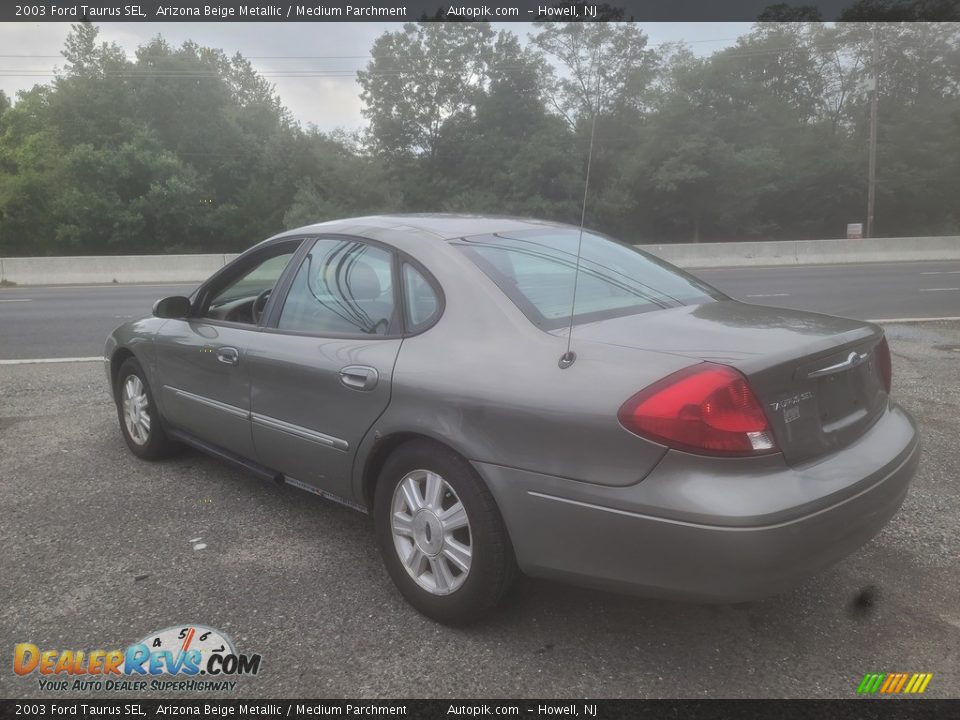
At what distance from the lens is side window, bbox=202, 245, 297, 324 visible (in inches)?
154

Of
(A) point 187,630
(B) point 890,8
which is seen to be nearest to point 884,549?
(A) point 187,630

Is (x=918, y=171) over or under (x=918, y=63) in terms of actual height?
under

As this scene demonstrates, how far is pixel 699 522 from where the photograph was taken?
221cm

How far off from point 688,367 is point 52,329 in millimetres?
11139

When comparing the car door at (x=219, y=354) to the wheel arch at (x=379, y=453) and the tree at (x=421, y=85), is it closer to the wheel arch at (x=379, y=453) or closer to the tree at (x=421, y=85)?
the wheel arch at (x=379, y=453)

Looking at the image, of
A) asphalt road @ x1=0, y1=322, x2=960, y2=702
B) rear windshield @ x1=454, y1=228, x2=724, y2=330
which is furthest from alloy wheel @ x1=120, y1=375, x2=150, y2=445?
rear windshield @ x1=454, y1=228, x2=724, y2=330

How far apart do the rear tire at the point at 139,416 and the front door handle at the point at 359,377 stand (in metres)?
2.01

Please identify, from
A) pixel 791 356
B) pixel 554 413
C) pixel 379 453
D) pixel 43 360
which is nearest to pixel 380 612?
pixel 379 453

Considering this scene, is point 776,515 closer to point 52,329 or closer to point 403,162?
point 52,329

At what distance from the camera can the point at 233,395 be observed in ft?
12.6

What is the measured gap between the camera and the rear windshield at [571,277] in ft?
9.43

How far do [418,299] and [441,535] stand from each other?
0.94 metres

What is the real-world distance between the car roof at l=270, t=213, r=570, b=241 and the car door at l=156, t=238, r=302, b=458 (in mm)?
308
